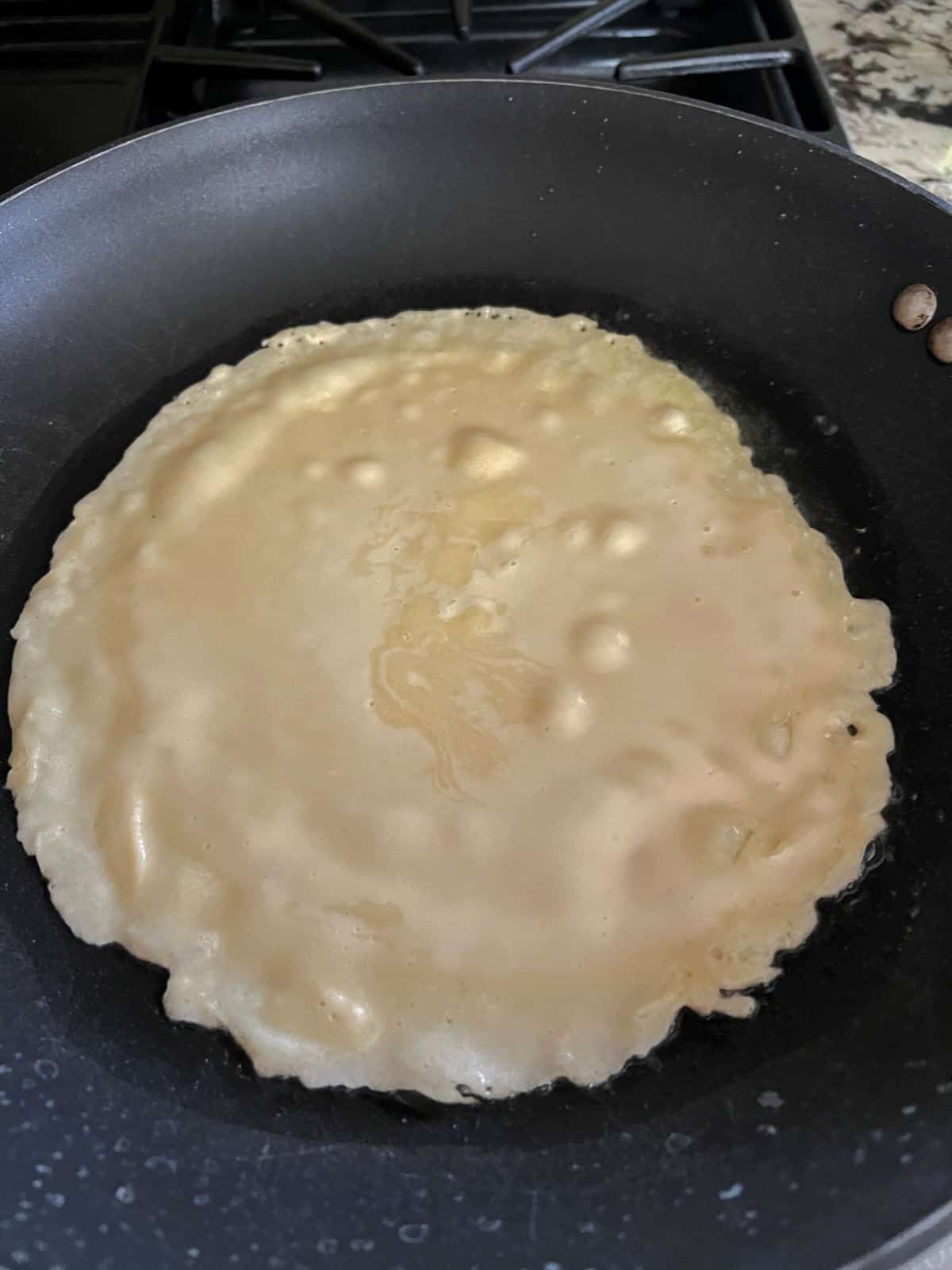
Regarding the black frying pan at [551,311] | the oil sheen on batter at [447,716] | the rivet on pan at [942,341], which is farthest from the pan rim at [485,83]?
the oil sheen on batter at [447,716]

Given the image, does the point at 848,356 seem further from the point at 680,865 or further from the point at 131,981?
the point at 131,981

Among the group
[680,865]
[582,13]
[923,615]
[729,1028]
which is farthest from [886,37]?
[729,1028]

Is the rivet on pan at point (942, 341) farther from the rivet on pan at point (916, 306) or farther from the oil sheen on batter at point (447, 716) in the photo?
the oil sheen on batter at point (447, 716)

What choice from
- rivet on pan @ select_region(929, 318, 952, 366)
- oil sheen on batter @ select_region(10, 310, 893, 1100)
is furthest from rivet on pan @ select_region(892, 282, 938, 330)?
oil sheen on batter @ select_region(10, 310, 893, 1100)

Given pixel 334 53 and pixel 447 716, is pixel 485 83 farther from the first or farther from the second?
pixel 447 716

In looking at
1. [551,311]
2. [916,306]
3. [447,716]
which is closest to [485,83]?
[551,311]

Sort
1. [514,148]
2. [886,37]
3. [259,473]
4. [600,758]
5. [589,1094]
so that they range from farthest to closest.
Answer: [886,37], [514,148], [259,473], [600,758], [589,1094]

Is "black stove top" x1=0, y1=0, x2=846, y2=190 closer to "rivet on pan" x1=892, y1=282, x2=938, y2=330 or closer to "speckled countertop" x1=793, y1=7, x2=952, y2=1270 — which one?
"speckled countertop" x1=793, y1=7, x2=952, y2=1270
